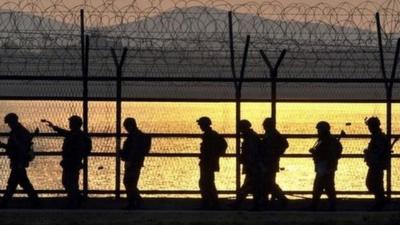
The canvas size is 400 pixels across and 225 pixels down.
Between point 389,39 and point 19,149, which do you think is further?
point 389,39

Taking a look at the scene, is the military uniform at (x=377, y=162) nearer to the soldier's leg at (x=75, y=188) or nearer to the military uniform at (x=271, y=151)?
the military uniform at (x=271, y=151)

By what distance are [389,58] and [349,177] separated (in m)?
15.3

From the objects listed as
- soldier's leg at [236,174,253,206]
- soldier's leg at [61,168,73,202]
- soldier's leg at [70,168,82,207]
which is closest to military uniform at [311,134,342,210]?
soldier's leg at [236,174,253,206]

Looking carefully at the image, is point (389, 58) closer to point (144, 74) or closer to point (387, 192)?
point (387, 192)

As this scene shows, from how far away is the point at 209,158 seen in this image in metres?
18.3

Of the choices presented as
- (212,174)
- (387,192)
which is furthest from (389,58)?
(212,174)

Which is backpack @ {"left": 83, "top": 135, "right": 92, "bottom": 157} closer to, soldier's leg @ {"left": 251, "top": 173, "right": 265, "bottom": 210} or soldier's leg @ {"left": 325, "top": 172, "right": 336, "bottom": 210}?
soldier's leg @ {"left": 251, "top": 173, "right": 265, "bottom": 210}

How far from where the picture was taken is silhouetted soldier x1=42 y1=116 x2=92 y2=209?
18.2 meters

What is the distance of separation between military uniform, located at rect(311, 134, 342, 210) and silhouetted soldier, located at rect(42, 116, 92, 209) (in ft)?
10.9

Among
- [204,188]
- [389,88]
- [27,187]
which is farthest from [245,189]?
[27,187]

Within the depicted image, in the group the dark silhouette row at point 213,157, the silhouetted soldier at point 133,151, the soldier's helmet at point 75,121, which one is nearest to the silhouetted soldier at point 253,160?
the dark silhouette row at point 213,157

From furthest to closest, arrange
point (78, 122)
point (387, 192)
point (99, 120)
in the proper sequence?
point (99, 120)
point (387, 192)
point (78, 122)

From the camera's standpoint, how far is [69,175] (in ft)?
60.3

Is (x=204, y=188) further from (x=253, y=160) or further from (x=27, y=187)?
(x=27, y=187)
